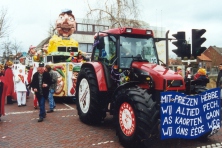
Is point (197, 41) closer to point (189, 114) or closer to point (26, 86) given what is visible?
point (189, 114)

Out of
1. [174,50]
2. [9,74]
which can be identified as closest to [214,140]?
[174,50]

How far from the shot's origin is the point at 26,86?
12.5 m

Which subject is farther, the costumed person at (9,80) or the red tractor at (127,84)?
the costumed person at (9,80)

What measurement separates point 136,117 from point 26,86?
8265 mm

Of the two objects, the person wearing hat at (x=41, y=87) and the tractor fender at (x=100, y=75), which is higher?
the tractor fender at (x=100, y=75)

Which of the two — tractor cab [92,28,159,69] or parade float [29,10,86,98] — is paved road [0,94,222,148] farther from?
parade float [29,10,86,98]

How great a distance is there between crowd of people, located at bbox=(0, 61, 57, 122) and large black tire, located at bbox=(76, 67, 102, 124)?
1140mm

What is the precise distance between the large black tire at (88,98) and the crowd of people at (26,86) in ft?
3.74

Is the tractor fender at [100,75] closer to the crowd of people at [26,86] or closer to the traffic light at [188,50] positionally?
the crowd of people at [26,86]

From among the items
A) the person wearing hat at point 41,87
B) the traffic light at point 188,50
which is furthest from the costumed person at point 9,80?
the traffic light at point 188,50

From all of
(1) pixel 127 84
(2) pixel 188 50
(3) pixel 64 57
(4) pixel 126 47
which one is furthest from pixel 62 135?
(3) pixel 64 57

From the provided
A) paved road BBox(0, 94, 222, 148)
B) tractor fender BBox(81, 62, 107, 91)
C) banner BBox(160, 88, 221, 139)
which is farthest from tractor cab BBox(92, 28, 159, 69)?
paved road BBox(0, 94, 222, 148)

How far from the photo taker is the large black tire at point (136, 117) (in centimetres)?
528

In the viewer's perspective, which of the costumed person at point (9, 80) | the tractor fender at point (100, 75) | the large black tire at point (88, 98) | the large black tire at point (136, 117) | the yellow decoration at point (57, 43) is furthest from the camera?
the yellow decoration at point (57, 43)
